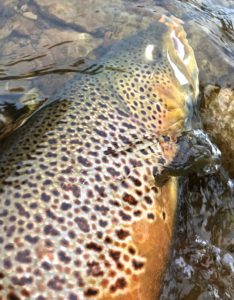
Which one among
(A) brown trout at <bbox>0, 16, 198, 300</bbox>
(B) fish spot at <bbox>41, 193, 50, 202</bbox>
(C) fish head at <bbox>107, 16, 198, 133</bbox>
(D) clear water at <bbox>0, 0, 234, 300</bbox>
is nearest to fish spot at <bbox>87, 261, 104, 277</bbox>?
(A) brown trout at <bbox>0, 16, 198, 300</bbox>

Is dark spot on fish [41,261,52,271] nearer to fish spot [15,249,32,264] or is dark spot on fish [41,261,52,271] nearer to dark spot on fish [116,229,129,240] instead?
fish spot [15,249,32,264]

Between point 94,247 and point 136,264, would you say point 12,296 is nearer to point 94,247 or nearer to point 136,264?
point 94,247

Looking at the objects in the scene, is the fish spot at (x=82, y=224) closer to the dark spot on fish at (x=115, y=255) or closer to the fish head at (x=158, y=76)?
the dark spot on fish at (x=115, y=255)

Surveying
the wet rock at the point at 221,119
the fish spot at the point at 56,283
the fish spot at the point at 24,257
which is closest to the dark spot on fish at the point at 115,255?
the fish spot at the point at 56,283

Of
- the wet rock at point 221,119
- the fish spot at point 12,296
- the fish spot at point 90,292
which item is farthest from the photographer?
the wet rock at point 221,119

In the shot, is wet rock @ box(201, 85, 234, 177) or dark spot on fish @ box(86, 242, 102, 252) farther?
wet rock @ box(201, 85, 234, 177)

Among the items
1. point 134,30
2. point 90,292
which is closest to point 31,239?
point 90,292
